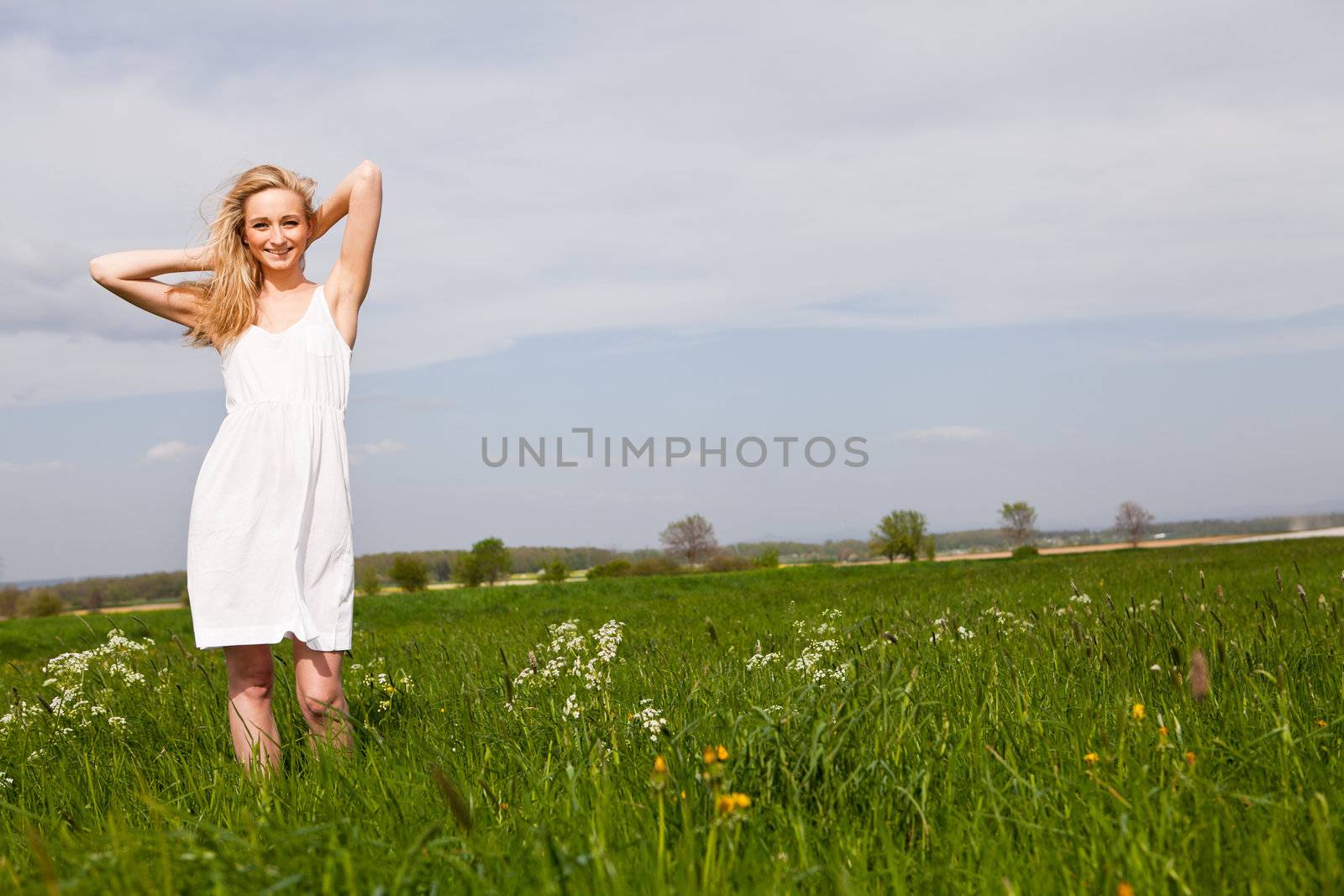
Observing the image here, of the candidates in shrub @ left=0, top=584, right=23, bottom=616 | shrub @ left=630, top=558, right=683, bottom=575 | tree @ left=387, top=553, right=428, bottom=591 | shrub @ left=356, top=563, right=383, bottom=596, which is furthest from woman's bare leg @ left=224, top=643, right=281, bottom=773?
shrub @ left=0, top=584, right=23, bottom=616

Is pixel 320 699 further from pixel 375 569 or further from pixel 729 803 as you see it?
pixel 375 569

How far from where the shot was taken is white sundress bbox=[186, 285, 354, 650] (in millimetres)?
4336

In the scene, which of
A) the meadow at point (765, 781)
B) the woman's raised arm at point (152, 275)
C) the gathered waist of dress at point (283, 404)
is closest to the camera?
the meadow at point (765, 781)

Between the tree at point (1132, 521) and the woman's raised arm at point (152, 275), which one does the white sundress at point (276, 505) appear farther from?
the tree at point (1132, 521)

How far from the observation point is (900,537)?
93.5m

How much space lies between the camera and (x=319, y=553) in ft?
14.8

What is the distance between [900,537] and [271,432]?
305 ft

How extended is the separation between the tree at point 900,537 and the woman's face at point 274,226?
290 ft

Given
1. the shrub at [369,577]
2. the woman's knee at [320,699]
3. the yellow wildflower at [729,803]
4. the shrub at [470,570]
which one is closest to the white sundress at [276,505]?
the woman's knee at [320,699]

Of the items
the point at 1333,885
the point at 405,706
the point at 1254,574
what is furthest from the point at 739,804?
the point at 1254,574

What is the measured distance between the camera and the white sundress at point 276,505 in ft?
14.2

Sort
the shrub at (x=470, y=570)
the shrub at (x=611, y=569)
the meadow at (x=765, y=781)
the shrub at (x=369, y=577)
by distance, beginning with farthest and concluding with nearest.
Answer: the shrub at (x=470, y=570) → the shrub at (x=611, y=569) → the shrub at (x=369, y=577) → the meadow at (x=765, y=781)

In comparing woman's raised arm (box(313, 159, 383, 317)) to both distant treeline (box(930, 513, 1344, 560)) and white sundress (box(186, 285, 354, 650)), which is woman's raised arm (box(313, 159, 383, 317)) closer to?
white sundress (box(186, 285, 354, 650))

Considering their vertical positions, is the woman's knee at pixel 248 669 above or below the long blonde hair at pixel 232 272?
below
